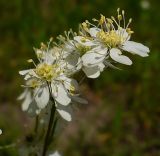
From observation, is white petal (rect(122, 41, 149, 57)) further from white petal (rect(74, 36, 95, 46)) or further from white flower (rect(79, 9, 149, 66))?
white petal (rect(74, 36, 95, 46))

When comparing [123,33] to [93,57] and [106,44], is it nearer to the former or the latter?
[106,44]

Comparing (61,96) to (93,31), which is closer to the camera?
(61,96)

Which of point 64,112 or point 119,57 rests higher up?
point 119,57

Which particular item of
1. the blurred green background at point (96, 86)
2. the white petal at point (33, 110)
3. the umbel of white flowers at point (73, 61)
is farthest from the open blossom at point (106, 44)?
the blurred green background at point (96, 86)

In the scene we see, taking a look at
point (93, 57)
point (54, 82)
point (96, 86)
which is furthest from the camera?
point (96, 86)

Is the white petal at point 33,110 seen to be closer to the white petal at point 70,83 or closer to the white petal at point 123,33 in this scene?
the white petal at point 70,83

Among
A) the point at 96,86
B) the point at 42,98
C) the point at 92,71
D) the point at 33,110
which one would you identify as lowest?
the point at 96,86

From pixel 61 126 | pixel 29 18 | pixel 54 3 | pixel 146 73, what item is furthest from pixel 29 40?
pixel 61 126

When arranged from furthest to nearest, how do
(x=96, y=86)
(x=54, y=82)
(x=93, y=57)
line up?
(x=96, y=86) < (x=54, y=82) < (x=93, y=57)

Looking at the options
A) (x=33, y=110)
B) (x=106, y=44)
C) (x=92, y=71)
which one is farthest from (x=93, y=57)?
(x=33, y=110)
